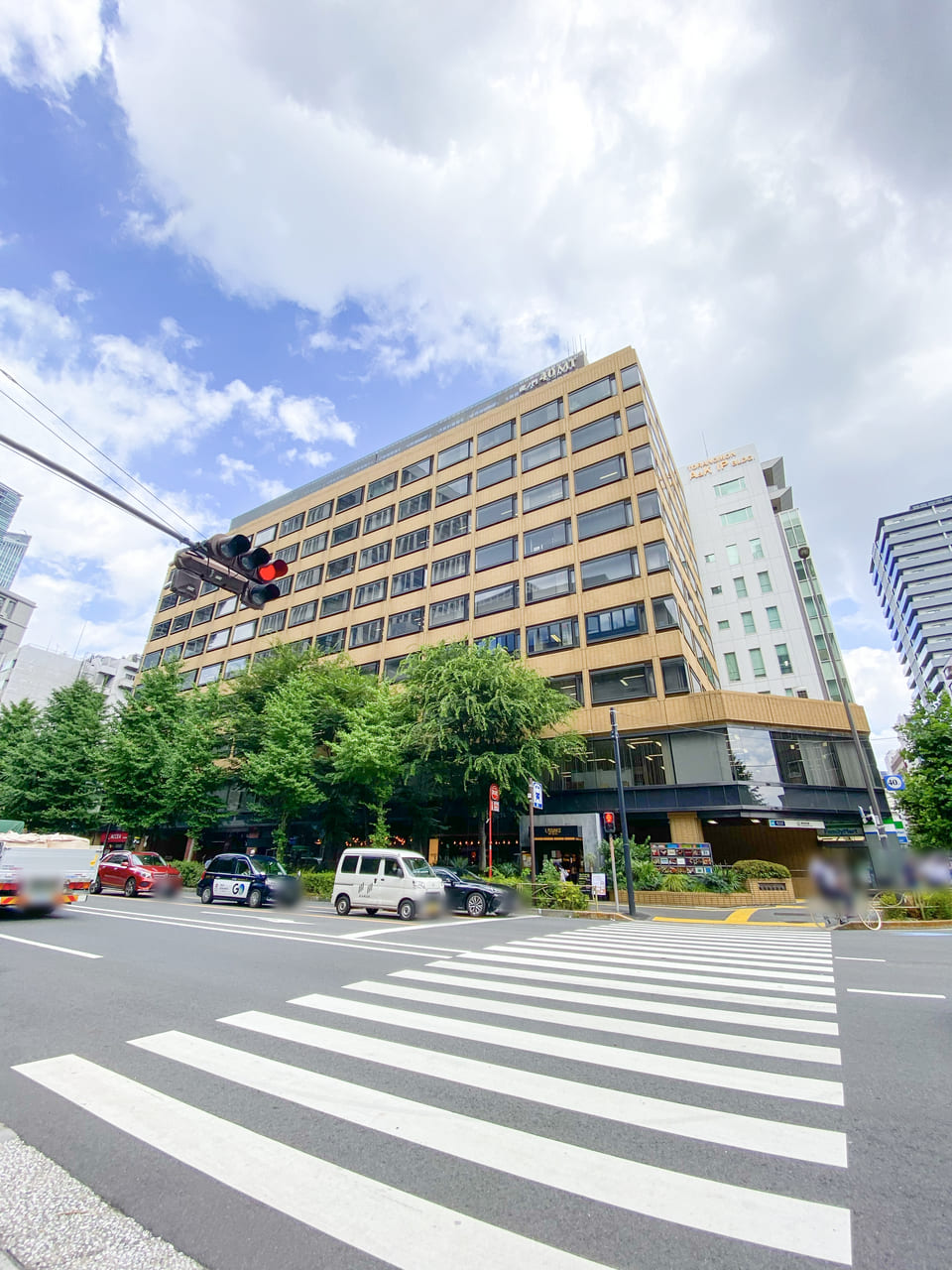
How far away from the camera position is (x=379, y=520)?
143 feet

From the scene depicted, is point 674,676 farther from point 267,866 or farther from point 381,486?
point 381,486

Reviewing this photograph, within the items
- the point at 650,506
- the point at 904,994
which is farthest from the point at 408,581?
the point at 904,994

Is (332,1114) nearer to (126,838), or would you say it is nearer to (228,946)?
(228,946)

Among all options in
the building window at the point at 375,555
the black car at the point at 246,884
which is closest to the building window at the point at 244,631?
the building window at the point at 375,555

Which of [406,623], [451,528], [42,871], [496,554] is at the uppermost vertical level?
[451,528]

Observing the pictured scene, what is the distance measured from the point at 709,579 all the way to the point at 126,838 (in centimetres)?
4698

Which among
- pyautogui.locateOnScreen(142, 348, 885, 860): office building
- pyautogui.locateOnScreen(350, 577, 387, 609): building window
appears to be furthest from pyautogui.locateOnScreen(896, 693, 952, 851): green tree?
pyautogui.locateOnScreen(350, 577, 387, 609): building window

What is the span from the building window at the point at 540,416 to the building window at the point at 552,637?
14.8m

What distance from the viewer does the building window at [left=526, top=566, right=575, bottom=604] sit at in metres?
31.8

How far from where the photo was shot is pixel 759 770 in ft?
85.1

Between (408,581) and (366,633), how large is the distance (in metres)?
4.79

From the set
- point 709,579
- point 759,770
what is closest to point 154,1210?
point 759,770

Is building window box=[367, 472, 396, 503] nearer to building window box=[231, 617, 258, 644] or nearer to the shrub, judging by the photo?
building window box=[231, 617, 258, 644]

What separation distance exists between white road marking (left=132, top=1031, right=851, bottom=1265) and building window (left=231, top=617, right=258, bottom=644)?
152 ft
